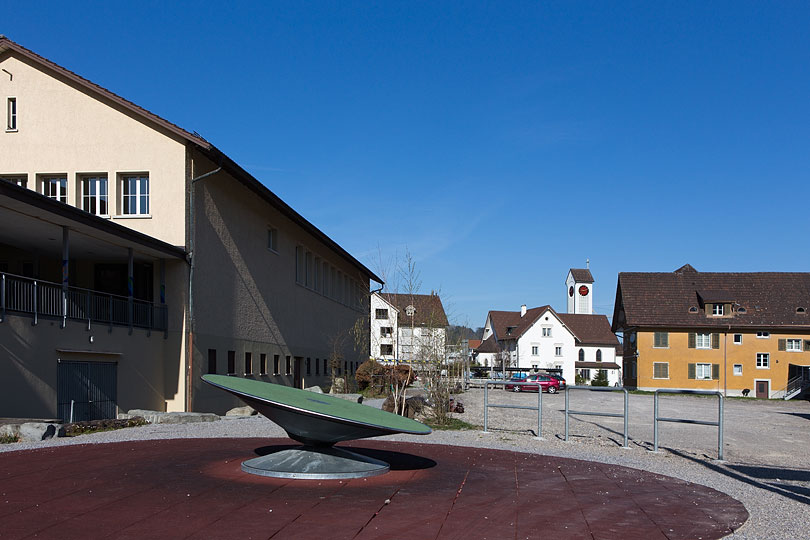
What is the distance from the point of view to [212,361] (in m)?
24.0

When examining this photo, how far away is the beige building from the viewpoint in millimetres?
17250

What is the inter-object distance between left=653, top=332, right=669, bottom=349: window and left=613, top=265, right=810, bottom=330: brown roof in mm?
667

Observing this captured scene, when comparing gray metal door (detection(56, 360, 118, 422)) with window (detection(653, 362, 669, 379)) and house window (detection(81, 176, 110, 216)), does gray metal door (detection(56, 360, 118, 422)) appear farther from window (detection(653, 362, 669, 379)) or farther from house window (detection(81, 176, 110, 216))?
window (detection(653, 362, 669, 379))

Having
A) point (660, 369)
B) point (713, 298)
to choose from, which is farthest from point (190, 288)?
point (713, 298)

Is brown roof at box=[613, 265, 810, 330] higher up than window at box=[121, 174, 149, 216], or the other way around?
window at box=[121, 174, 149, 216]

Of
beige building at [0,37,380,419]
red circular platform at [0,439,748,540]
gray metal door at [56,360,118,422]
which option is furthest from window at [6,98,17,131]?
red circular platform at [0,439,748,540]

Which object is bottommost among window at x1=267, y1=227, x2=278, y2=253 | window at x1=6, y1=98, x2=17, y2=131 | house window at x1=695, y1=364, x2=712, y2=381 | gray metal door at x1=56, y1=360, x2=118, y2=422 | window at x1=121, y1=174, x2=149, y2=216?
house window at x1=695, y1=364, x2=712, y2=381

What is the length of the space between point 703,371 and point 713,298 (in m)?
6.18

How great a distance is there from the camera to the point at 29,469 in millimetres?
9812

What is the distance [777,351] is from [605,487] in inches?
2303

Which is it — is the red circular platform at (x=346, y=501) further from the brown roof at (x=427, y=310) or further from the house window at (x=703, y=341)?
the house window at (x=703, y=341)

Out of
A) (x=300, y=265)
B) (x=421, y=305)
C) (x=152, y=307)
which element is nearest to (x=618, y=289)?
(x=300, y=265)

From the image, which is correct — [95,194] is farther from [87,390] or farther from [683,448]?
[683,448]

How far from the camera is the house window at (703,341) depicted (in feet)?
204
